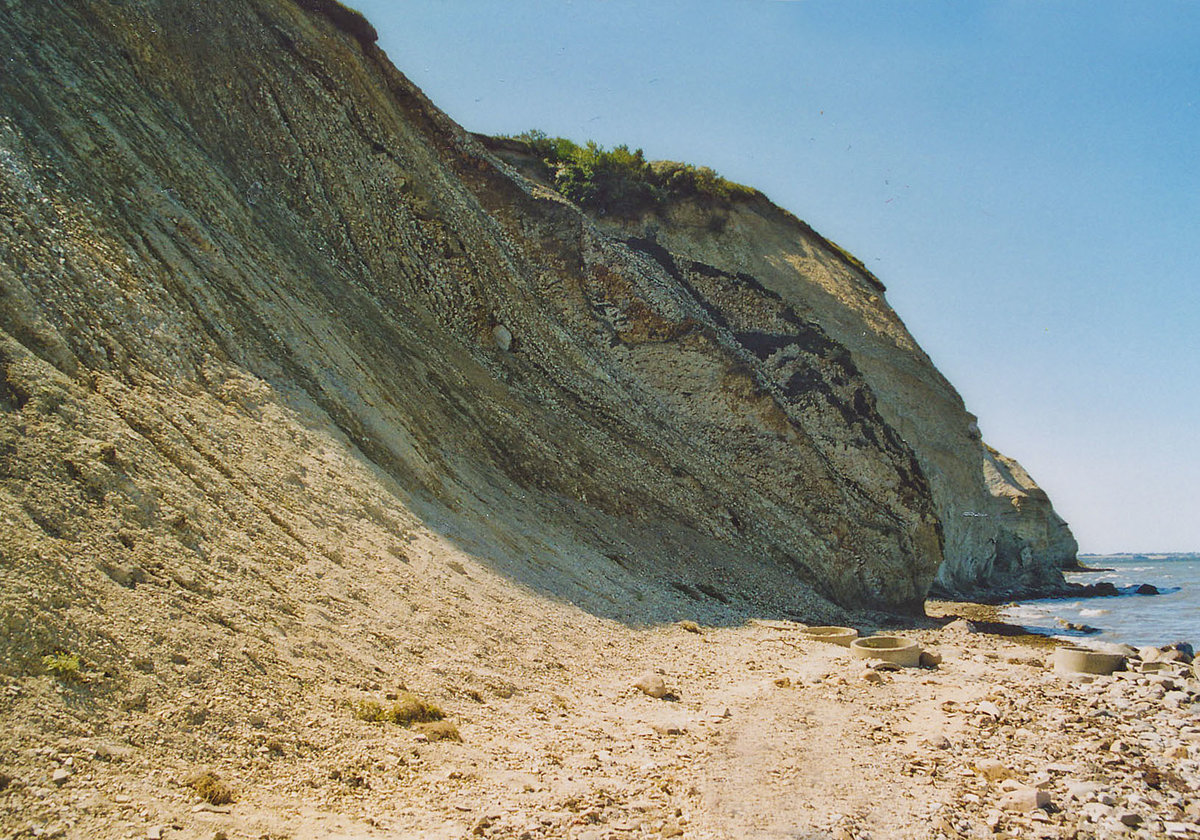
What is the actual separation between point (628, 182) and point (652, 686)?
93.9ft

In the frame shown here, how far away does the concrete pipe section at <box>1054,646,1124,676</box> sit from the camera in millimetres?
14930

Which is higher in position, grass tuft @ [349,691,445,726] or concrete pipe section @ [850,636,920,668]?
grass tuft @ [349,691,445,726]

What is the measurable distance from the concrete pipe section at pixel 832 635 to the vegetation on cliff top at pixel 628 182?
72.1 feet

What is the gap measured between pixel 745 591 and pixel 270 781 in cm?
1585

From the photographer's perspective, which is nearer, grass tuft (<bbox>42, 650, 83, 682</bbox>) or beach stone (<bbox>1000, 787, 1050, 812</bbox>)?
grass tuft (<bbox>42, 650, 83, 682</bbox>)

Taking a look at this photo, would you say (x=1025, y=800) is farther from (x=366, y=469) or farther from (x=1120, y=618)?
(x=1120, y=618)

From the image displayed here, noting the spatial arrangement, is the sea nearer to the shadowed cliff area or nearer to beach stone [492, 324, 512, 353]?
the shadowed cliff area

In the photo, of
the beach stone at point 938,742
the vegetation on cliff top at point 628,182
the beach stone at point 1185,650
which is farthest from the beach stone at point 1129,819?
the vegetation on cliff top at point 628,182

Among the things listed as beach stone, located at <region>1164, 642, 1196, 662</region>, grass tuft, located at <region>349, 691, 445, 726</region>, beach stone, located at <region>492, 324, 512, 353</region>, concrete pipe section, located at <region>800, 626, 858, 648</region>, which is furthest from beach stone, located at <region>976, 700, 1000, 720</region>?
beach stone, located at <region>492, 324, 512, 353</region>

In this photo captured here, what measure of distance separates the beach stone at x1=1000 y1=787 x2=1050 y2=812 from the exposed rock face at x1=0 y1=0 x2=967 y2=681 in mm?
6777

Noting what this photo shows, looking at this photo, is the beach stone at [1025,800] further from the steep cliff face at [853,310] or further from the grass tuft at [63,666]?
the steep cliff face at [853,310]

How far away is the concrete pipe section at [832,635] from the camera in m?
17.0

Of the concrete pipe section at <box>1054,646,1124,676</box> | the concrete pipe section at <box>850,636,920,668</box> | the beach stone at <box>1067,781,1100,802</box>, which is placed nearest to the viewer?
the beach stone at <box>1067,781,1100,802</box>

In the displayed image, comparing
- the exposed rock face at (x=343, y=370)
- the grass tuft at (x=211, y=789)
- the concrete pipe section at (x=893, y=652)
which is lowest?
the concrete pipe section at (x=893, y=652)
